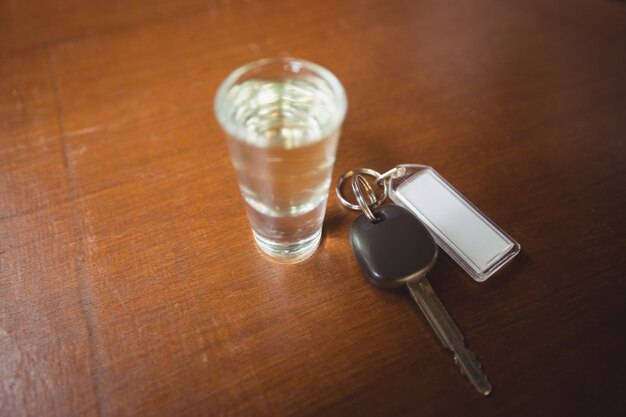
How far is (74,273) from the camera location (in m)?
0.38

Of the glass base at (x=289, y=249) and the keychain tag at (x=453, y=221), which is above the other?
the keychain tag at (x=453, y=221)

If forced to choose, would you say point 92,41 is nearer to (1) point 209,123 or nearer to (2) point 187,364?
(1) point 209,123

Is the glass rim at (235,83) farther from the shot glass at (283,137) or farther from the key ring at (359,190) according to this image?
the key ring at (359,190)

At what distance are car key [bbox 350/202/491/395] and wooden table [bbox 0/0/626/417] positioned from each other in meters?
0.01

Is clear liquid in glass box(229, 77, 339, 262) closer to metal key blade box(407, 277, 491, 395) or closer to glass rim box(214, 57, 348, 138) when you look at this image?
glass rim box(214, 57, 348, 138)

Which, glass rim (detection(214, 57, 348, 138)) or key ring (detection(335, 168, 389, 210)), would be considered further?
key ring (detection(335, 168, 389, 210))

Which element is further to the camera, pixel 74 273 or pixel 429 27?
pixel 429 27

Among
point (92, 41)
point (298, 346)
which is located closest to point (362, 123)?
point (298, 346)

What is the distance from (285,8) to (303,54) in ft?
0.41

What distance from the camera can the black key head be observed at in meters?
0.35

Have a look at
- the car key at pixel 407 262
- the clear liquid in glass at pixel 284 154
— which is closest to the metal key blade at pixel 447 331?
the car key at pixel 407 262

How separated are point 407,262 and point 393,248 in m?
0.02

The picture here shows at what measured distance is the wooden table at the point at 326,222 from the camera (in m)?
0.33

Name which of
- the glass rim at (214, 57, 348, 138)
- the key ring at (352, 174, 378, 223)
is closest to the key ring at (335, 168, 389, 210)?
the key ring at (352, 174, 378, 223)
